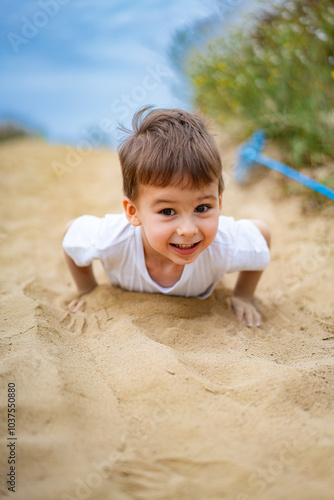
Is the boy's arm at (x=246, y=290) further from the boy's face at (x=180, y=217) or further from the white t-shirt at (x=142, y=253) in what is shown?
the boy's face at (x=180, y=217)

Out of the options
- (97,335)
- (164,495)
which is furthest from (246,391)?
(97,335)

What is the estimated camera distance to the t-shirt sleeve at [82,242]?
205 cm

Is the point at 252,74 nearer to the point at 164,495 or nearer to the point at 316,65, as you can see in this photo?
the point at 316,65

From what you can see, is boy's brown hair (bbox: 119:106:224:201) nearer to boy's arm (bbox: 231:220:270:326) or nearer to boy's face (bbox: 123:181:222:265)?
boy's face (bbox: 123:181:222:265)

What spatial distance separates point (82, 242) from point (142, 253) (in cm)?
31

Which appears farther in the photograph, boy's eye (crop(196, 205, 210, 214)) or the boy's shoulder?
the boy's shoulder

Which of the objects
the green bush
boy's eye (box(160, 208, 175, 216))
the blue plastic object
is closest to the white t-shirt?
boy's eye (box(160, 208, 175, 216))

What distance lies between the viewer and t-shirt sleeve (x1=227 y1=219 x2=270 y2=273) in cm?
204

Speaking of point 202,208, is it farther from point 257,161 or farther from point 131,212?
point 257,161

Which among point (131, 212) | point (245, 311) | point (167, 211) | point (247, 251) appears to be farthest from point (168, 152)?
point (245, 311)

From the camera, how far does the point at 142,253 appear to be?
2.03 metres

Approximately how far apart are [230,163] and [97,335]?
310 cm

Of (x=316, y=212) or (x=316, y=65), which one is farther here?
(x=316, y=65)

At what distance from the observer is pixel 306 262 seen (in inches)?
103
